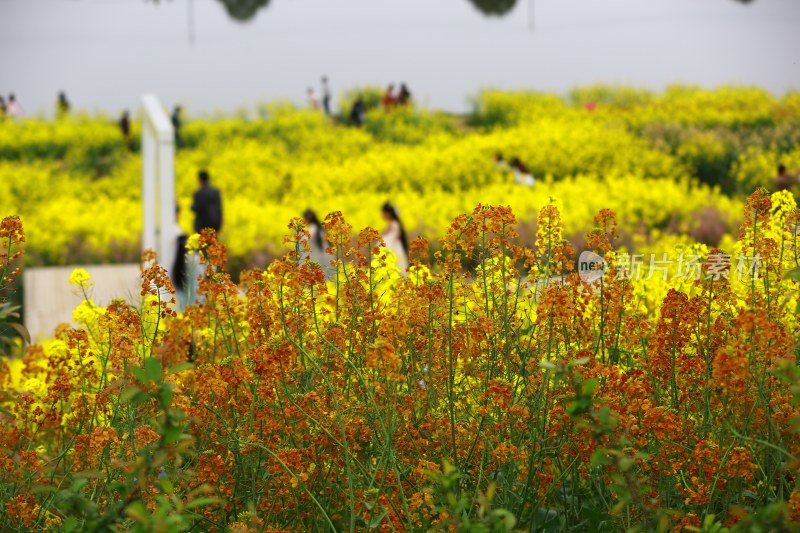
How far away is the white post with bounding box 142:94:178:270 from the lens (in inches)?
380

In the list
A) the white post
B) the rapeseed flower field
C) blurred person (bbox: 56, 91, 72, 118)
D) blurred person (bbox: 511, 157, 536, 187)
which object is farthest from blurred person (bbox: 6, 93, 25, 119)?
the rapeseed flower field

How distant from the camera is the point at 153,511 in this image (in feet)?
8.18

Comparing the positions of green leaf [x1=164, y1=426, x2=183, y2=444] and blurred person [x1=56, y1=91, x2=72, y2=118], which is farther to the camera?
blurred person [x1=56, y1=91, x2=72, y2=118]

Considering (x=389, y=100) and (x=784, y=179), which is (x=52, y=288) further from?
(x=389, y=100)

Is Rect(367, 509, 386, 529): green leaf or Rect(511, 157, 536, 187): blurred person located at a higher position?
Rect(367, 509, 386, 529): green leaf

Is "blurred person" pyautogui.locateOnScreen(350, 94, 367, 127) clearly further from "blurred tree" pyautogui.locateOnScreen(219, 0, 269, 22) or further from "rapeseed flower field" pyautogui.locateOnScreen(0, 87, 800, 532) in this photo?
"rapeseed flower field" pyautogui.locateOnScreen(0, 87, 800, 532)

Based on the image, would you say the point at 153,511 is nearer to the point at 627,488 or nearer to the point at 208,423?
the point at 208,423

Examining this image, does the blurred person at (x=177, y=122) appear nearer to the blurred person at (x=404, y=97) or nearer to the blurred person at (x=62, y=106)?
the blurred person at (x=62, y=106)

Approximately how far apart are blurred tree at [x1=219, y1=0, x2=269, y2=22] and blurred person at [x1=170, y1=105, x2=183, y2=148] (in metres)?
12.5

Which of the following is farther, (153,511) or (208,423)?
(208,423)

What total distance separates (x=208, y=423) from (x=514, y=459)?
29.5 inches

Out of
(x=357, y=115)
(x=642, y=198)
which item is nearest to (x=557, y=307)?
(x=642, y=198)

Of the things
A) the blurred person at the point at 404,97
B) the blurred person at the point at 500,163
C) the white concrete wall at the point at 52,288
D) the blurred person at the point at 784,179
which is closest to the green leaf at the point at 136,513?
the white concrete wall at the point at 52,288

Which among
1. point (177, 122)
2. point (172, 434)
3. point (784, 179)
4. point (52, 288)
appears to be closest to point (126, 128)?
point (177, 122)
